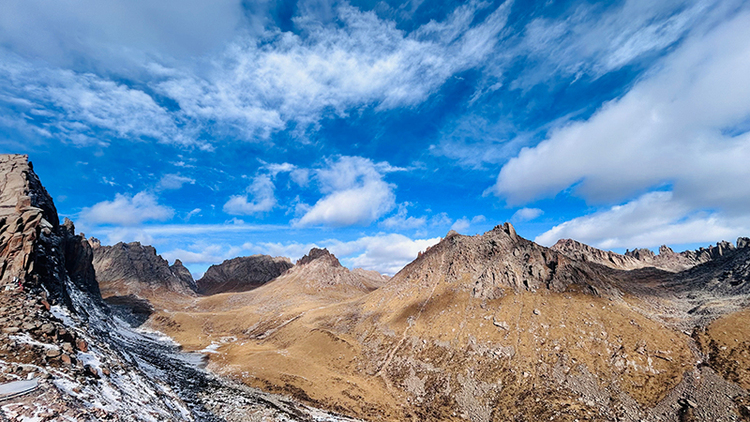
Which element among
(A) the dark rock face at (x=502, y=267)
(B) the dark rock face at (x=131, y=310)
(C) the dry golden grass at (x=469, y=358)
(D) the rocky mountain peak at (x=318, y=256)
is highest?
(D) the rocky mountain peak at (x=318, y=256)

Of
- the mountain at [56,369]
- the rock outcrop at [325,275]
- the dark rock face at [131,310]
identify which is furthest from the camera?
the rock outcrop at [325,275]

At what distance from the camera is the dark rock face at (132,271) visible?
157 meters

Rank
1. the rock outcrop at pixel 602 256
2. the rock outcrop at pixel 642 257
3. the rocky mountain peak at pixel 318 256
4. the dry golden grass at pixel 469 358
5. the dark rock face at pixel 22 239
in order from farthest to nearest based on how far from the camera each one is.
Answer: the rocky mountain peak at pixel 318 256
the rock outcrop at pixel 602 256
the rock outcrop at pixel 642 257
the dry golden grass at pixel 469 358
the dark rock face at pixel 22 239

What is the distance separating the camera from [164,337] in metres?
87.1

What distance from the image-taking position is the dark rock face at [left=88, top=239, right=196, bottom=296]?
515 ft

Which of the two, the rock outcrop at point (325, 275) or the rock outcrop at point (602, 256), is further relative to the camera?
the rock outcrop at point (602, 256)

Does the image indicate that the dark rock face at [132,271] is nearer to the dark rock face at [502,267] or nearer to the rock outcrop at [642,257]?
the dark rock face at [502,267]

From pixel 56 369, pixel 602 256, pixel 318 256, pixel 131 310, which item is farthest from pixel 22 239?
pixel 602 256

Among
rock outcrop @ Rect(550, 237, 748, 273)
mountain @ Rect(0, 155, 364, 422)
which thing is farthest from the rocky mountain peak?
mountain @ Rect(0, 155, 364, 422)

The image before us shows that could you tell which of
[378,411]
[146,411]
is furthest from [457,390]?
[146,411]

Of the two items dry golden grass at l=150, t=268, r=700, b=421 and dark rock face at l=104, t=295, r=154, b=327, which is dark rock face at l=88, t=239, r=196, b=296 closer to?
dark rock face at l=104, t=295, r=154, b=327

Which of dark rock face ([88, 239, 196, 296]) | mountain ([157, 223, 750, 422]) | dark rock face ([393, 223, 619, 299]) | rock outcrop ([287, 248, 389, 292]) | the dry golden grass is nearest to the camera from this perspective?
mountain ([157, 223, 750, 422])

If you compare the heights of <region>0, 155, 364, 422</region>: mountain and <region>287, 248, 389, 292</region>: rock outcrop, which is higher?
<region>287, 248, 389, 292</region>: rock outcrop

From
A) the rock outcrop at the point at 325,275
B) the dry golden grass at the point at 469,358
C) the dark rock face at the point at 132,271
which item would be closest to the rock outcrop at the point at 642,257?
the rock outcrop at the point at 325,275
